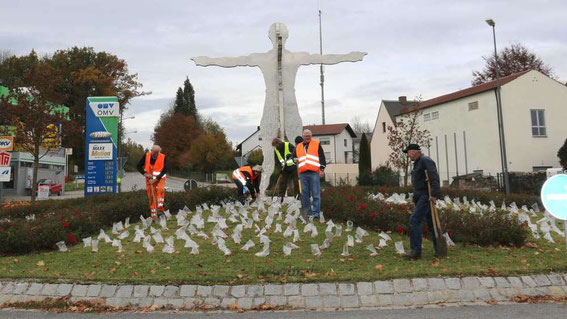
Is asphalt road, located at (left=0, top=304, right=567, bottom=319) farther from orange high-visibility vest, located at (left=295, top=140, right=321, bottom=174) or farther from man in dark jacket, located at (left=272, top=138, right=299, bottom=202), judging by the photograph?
man in dark jacket, located at (left=272, top=138, right=299, bottom=202)

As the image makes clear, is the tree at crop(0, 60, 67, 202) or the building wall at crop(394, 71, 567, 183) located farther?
the building wall at crop(394, 71, 567, 183)

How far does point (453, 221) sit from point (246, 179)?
20.0 feet

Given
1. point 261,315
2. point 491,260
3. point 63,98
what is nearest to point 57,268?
point 261,315

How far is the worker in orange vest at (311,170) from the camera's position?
10.1m

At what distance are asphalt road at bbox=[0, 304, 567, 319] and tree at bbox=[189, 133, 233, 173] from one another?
2492 inches

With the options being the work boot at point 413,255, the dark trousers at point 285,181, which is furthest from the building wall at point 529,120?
the work boot at point 413,255

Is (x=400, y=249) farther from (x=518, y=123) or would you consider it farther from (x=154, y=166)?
(x=518, y=123)

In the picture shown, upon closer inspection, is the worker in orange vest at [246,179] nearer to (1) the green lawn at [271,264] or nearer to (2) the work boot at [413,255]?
(1) the green lawn at [271,264]

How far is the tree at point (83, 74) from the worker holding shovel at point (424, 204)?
50694mm

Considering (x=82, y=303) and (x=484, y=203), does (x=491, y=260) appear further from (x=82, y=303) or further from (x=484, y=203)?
(x=484, y=203)

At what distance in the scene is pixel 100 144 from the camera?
1847 centimetres

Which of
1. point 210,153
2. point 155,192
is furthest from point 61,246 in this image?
point 210,153

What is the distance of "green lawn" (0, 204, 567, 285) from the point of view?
652 centimetres

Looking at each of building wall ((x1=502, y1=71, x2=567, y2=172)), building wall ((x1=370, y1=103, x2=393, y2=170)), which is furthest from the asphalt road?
building wall ((x1=370, y1=103, x2=393, y2=170))
